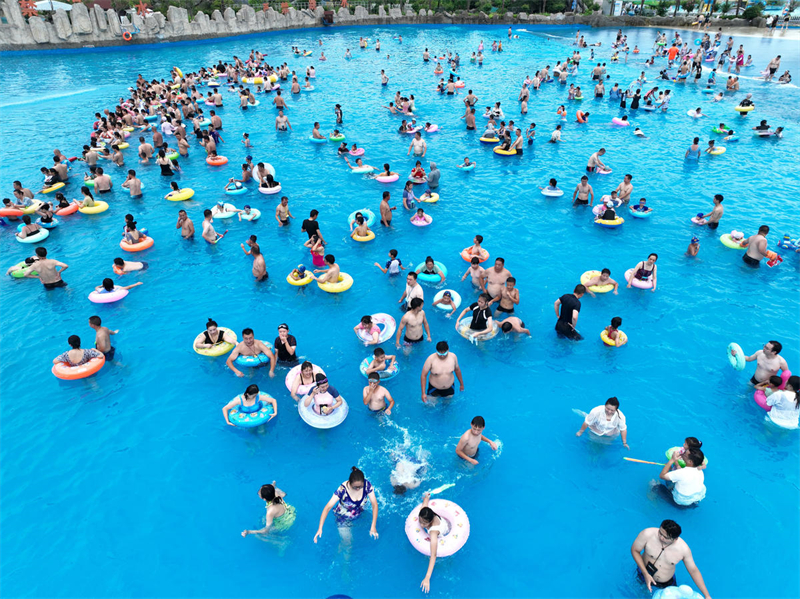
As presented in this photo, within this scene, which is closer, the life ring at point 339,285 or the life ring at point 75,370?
the life ring at point 75,370

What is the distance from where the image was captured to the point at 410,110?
2614cm

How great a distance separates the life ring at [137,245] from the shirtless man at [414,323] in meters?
8.99

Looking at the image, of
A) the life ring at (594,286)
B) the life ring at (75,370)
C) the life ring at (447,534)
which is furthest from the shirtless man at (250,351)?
the life ring at (594,286)

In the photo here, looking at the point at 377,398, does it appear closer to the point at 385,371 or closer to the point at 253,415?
the point at 385,371

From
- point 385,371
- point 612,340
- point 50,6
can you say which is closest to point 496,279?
point 612,340

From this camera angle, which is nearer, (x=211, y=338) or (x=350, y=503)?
(x=350, y=503)

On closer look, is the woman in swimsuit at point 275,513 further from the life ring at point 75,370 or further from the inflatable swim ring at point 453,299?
the inflatable swim ring at point 453,299

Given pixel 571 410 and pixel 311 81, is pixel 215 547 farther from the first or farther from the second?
pixel 311 81

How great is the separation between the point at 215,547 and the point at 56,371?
559 centimetres

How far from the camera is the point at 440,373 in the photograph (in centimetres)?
866

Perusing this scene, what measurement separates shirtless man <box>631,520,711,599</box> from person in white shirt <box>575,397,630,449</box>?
2148 mm

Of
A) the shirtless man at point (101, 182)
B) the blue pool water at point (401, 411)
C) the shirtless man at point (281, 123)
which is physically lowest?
the blue pool water at point (401, 411)

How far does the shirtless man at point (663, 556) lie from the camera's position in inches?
225

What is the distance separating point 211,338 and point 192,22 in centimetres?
5143
